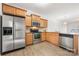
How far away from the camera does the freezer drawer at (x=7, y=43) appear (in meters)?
3.50

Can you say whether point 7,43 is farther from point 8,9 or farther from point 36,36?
point 36,36

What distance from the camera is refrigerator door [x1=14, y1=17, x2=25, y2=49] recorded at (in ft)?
13.1

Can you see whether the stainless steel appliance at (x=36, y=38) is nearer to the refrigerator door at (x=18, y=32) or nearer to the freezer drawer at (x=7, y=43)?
the refrigerator door at (x=18, y=32)

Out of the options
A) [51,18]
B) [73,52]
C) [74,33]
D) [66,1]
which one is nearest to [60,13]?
[51,18]

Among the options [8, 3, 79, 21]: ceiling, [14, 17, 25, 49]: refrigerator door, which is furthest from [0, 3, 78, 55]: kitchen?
[8, 3, 79, 21]: ceiling

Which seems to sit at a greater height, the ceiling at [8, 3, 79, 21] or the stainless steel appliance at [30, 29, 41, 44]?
the ceiling at [8, 3, 79, 21]

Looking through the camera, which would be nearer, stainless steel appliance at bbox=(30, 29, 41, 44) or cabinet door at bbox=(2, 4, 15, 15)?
cabinet door at bbox=(2, 4, 15, 15)

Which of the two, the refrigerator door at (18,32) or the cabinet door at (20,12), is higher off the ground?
the cabinet door at (20,12)

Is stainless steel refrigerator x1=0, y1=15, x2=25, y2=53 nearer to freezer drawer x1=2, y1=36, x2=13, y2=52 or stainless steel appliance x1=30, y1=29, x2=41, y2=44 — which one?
freezer drawer x1=2, y1=36, x2=13, y2=52

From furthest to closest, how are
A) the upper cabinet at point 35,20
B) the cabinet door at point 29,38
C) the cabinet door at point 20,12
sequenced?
the upper cabinet at point 35,20, the cabinet door at point 29,38, the cabinet door at point 20,12

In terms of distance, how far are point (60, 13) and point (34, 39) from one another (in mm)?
2435

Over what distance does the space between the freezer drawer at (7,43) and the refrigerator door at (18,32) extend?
27 cm

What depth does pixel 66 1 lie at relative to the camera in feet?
11.0

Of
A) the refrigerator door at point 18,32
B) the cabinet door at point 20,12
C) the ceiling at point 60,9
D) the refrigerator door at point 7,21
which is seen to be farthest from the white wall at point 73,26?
the refrigerator door at point 7,21
